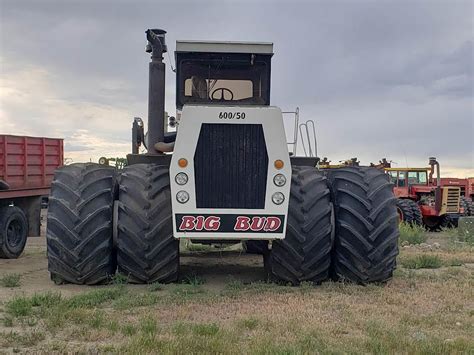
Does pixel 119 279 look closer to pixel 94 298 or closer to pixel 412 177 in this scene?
pixel 94 298

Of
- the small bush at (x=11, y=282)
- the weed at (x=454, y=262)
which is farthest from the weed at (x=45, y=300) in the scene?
the weed at (x=454, y=262)

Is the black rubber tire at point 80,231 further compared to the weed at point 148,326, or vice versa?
the black rubber tire at point 80,231

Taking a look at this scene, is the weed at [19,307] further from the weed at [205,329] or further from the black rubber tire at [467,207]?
the black rubber tire at [467,207]

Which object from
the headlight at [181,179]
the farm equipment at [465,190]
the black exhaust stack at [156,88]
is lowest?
the farm equipment at [465,190]

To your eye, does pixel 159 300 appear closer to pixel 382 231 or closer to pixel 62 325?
pixel 62 325

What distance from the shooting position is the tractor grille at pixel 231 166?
6.98 meters

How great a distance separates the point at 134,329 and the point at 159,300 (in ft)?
4.25

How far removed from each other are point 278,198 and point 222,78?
2312mm

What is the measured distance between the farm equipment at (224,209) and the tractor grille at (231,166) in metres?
0.01

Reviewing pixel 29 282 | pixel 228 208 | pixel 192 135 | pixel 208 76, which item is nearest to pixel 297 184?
pixel 228 208

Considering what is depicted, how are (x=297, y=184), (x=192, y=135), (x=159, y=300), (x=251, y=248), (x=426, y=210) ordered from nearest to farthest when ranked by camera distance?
(x=159, y=300) → (x=192, y=135) → (x=297, y=184) → (x=251, y=248) → (x=426, y=210)

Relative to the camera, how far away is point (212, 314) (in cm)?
592

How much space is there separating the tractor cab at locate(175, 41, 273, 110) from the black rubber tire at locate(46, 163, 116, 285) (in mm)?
1903

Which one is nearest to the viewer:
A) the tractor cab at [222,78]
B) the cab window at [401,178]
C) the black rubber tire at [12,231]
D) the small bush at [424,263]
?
the tractor cab at [222,78]
